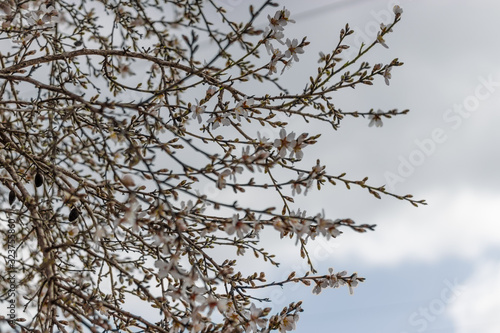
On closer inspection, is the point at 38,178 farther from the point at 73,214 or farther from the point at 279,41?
the point at 279,41

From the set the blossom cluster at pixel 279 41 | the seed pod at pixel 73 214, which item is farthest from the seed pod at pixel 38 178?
the blossom cluster at pixel 279 41

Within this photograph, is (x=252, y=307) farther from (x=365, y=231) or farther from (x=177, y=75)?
(x=177, y=75)

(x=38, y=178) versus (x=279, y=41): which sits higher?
(x=279, y=41)

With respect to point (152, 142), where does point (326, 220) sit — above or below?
below

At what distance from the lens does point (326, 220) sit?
1.83 meters

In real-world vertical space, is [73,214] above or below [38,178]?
below

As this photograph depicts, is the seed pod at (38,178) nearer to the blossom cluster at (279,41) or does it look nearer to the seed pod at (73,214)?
the seed pod at (73,214)

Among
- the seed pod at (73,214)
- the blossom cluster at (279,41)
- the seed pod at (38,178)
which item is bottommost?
the seed pod at (73,214)

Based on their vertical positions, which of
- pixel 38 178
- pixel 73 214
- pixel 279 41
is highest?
pixel 279 41

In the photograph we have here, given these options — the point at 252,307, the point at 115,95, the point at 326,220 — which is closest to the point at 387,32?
the point at 326,220

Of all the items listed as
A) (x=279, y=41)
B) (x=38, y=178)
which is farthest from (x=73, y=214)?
(x=279, y=41)

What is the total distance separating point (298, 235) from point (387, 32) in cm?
105

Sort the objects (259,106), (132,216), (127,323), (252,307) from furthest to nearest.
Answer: (259,106) → (127,323) → (252,307) → (132,216)

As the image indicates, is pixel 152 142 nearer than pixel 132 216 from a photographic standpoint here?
No
